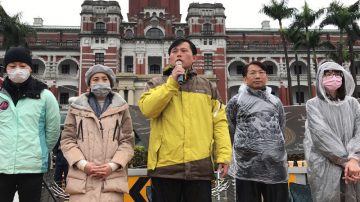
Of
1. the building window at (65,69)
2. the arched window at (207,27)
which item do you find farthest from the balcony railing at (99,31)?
the arched window at (207,27)

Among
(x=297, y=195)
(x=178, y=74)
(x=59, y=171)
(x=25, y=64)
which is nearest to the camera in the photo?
(x=178, y=74)

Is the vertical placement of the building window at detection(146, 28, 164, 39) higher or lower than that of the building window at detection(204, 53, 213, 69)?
higher

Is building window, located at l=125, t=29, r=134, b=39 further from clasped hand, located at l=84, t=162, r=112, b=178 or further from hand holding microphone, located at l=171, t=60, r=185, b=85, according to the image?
hand holding microphone, located at l=171, t=60, r=185, b=85

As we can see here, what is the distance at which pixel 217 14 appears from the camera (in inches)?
1558

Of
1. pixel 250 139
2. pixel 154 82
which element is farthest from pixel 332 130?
pixel 154 82

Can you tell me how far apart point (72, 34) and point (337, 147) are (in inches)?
1706

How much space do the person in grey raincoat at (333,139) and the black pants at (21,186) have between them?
2923 mm

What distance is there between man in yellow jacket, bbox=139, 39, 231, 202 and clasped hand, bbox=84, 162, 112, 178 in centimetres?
44

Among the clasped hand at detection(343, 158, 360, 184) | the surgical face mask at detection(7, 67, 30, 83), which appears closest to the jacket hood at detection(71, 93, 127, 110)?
the surgical face mask at detection(7, 67, 30, 83)

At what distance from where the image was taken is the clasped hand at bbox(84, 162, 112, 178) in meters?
3.65

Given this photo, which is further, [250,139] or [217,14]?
[217,14]

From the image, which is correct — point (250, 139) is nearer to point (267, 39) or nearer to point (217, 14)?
point (217, 14)

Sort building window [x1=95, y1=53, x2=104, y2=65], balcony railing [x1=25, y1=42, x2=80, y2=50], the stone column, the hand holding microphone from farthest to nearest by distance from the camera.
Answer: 1. balcony railing [x1=25, y1=42, x2=80, y2=50]
2. building window [x1=95, y1=53, x2=104, y2=65]
3. the stone column
4. the hand holding microphone

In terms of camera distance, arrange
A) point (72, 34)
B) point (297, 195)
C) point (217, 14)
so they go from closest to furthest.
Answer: point (297, 195), point (217, 14), point (72, 34)
